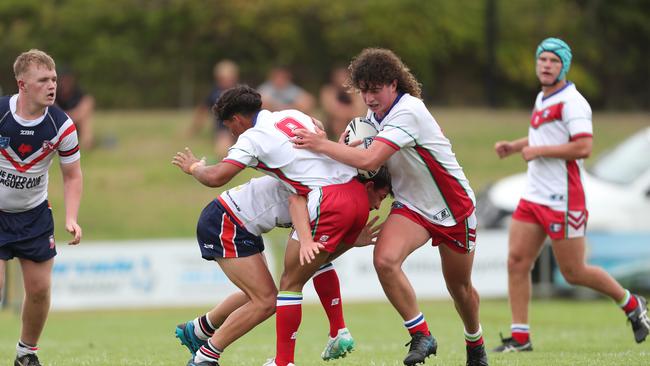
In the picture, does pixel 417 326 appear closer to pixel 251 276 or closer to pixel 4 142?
pixel 251 276

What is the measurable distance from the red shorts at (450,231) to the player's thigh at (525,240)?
1.64 m

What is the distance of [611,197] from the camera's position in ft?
48.2

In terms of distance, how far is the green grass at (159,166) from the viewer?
20.0 metres

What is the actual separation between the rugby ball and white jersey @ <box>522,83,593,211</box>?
1.97 metres

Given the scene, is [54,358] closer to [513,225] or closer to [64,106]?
[513,225]

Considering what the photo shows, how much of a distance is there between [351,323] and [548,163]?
16.8ft

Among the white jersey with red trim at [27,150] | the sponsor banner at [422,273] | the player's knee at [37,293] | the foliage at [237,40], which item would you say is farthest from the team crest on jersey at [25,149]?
the foliage at [237,40]

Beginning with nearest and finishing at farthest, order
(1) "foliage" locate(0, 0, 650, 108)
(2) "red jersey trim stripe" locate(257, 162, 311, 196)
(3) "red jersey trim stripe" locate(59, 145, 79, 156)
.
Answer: (2) "red jersey trim stripe" locate(257, 162, 311, 196) < (3) "red jersey trim stripe" locate(59, 145, 79, 156) < (1) "foliage" locate(0, 0, 650, 108)

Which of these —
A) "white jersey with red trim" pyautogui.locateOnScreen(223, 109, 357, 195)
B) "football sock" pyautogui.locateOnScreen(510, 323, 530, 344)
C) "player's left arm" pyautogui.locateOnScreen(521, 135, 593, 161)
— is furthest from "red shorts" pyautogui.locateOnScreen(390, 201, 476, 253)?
"football sock" pyautogui.locateOnScreen(510, 323, 530, 344)

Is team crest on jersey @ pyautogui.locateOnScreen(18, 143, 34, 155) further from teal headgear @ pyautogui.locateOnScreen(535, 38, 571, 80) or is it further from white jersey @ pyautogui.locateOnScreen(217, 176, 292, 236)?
teal headgear @ pyautogui.locateOnScreen(535, 38, 571, 80)

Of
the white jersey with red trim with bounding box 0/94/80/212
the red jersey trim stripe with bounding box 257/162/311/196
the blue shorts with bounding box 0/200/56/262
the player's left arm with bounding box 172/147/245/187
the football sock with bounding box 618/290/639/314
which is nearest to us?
the player's left arm with bounding box 172/147/245/187

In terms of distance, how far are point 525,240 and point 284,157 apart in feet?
9.00

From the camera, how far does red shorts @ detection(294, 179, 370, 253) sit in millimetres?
6648

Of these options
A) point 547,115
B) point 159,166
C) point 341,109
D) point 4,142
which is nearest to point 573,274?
point 547,115
